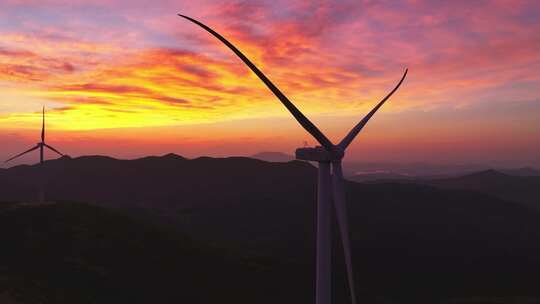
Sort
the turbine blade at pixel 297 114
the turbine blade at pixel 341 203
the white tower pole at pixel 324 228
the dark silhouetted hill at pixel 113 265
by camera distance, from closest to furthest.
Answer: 1. the turbine blade at pixel 297 114
2. the white tower pole at pixel 324 228
3. the turbine blade at pixel 341 203
4. the dark silhouetted hill at pixel 113 265

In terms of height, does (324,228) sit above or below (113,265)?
above

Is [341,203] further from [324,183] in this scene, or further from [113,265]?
[113,265]

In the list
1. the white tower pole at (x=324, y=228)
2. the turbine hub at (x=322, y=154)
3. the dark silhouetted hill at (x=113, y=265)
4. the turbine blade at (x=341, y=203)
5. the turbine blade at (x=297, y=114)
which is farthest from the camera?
the dark silhouetted hill at (x=113, y=265)

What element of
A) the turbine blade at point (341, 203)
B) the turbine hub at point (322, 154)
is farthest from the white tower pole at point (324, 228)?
the turbine blade at point (341, 203)

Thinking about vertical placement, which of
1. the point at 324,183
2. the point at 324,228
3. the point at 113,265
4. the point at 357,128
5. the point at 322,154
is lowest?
the point at 113,265

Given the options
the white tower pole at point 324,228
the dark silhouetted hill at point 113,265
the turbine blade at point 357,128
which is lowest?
the dark silhouetted hill at point 113,265

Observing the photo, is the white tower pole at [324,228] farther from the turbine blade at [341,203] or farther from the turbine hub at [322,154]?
the turbine blade at [341,203]

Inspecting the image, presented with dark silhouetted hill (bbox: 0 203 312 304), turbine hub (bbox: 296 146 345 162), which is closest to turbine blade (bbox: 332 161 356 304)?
turbine hub (bbox: 296 146 345 162)

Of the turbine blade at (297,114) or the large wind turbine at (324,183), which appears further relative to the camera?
the large wind turbine at (324,183)

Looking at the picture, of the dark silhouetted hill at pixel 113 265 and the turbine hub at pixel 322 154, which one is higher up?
the turbine hub at pixel 322 154

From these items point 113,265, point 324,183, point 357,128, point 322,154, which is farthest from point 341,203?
point 113,265

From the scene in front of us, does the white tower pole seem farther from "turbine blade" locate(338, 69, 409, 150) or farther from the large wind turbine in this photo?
"turbine blade" locate(338, 69, 409, 150)
